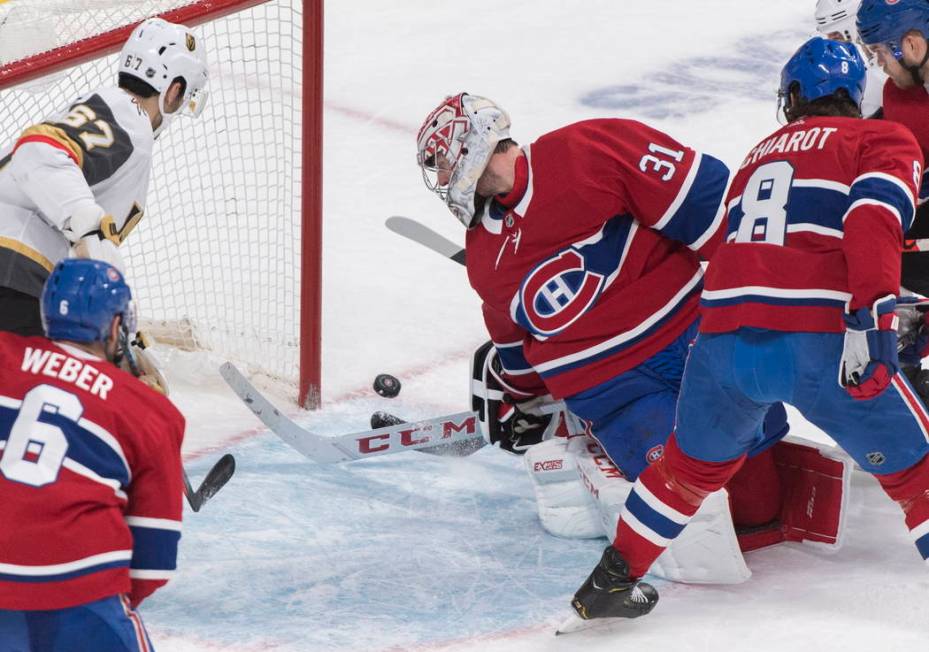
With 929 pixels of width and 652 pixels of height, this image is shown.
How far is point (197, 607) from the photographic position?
2688mm

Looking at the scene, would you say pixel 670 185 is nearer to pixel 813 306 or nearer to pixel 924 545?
pixel 813 306

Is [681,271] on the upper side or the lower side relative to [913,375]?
upper

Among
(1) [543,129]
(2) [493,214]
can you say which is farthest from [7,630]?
(1) [543,129]

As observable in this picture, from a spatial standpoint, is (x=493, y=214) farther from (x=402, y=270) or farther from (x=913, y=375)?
(x=402, y=270)

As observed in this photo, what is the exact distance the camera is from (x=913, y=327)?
9.92ft

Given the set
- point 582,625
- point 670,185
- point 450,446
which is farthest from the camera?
point 450,446

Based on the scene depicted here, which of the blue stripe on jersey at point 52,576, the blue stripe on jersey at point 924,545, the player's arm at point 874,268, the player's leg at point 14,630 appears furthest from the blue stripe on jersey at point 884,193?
the player's leg at point 14,630

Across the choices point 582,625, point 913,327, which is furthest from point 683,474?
point 913,327

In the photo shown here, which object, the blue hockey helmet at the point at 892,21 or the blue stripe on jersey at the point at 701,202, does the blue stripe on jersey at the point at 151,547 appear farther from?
the blue hockey helmet at the point at 892,21

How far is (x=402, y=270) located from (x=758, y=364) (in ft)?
7.33

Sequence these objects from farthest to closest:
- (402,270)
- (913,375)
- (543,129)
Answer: (543,129) → (402,270) → (913,375)

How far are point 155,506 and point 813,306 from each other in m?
1.04

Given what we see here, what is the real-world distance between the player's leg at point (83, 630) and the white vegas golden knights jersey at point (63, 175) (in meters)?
0.96

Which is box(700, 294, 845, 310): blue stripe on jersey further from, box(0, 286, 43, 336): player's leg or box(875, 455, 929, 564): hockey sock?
box(0, 286, 43, 336): player's leg
